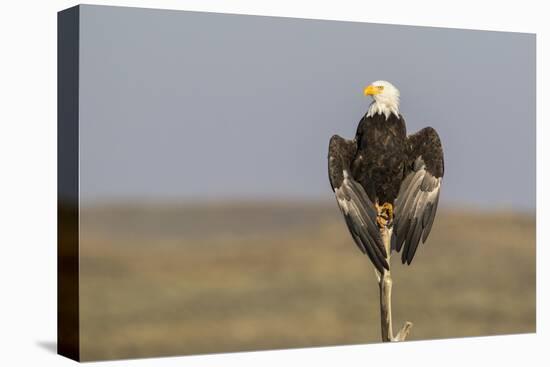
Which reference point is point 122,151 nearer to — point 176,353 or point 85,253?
point 85,253

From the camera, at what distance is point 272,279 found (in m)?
10.2

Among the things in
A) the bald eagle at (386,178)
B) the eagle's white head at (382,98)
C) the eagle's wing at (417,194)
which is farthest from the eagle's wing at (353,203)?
the eagle's white head at (382,98)

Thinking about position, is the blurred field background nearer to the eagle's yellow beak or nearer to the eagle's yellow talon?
the eagle's yellow talon

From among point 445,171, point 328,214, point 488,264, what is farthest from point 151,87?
point 488,264

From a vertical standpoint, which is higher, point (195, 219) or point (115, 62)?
point (115, 62)

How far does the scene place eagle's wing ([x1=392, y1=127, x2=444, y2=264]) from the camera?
10.7m

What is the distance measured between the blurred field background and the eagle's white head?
0.88m

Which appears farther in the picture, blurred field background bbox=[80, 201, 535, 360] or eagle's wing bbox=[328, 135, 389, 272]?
eagle's wing bbox=[328, 135, 389, 272]

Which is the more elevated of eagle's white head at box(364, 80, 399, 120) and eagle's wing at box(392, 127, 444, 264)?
eagle's white head at box(364, 80, 399, 120)

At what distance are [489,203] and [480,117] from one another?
736mm

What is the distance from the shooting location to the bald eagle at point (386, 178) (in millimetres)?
10438

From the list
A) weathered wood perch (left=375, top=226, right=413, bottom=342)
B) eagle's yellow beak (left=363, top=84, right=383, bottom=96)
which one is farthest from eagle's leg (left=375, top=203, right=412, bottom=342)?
eagle's yellow beak (left=363, top=84, right=383, bottom=96)

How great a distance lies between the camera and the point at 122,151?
950 cm

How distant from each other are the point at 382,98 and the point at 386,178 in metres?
0.65
